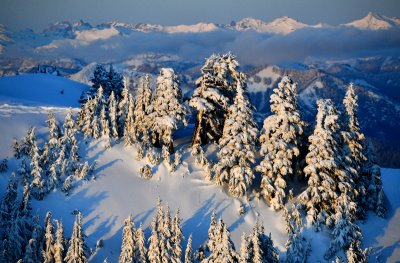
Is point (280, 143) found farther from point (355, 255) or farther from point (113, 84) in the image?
point (113, 84)

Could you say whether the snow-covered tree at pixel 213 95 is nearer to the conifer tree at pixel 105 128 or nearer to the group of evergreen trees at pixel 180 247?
the conifer tree at pixel 105 128

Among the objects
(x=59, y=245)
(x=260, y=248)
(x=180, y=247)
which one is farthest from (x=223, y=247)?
(x=59, y=245)

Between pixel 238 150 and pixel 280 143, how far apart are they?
4.23 m

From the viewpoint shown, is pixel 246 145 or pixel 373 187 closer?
pixel 246 145

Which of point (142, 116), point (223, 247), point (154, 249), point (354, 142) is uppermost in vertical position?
point (142, 116)

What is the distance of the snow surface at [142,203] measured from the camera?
40.2 m

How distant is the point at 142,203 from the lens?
43438mm

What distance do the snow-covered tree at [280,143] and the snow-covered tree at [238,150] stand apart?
5.04 ft

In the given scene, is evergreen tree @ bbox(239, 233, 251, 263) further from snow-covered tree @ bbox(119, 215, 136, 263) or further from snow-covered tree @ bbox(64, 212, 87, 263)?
snow-covered tree @ bbox(64, 212, 87, 263)

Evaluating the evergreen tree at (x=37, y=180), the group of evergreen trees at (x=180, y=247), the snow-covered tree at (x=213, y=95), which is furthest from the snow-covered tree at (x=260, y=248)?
the evergreen tree at (x=37, y=180)

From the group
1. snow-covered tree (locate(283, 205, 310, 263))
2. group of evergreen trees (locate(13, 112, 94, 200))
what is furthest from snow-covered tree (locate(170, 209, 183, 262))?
group of evergreen trees (locate(13, 112, 94, 200))

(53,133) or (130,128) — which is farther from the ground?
(130,128)

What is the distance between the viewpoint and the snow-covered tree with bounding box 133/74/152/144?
49656mm

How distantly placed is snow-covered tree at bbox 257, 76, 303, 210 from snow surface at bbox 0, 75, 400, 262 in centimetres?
240
